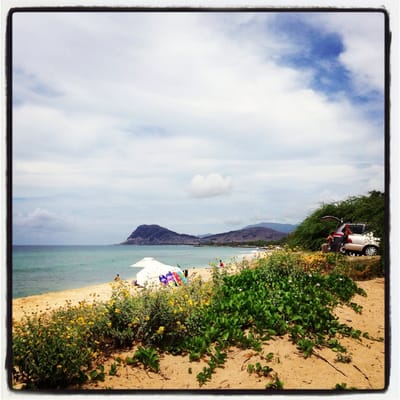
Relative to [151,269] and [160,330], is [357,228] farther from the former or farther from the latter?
[160,330]

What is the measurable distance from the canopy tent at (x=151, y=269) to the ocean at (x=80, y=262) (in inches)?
3.1

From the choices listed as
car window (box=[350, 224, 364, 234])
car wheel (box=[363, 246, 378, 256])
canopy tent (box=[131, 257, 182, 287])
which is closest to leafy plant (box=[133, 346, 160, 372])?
canopy tent (box=[131, 257, 182, 287])

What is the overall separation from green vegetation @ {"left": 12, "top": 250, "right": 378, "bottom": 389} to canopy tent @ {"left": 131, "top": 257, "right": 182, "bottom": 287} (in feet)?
1.29

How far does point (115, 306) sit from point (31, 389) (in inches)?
39.0

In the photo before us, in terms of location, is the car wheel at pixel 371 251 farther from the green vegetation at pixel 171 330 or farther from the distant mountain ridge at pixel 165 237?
the distant mountain ridge at pixel 165 237

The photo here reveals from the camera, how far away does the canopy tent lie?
4328 mm

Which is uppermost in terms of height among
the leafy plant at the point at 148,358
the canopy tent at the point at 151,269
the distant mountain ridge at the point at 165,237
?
the distant mountain ridge at the point at 165,237

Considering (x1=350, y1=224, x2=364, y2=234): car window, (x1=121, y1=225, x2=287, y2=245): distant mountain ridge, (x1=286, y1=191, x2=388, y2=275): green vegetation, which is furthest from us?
(x1=350, y1=224, x2=364, y2=234): car window

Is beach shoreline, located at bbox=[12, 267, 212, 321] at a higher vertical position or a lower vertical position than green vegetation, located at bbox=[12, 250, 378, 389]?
higher

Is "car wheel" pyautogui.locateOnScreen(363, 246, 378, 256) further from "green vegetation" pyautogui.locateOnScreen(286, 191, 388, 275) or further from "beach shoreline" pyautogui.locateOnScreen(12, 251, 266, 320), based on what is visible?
"beach shoreline" pyautogui.locateOnScreen(12, 251, 266, 320)

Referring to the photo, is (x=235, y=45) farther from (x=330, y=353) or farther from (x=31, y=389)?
(x=31, y=389)

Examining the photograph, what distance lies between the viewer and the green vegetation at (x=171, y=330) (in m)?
3.21

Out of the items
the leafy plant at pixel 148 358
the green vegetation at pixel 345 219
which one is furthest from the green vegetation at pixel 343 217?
the leafy plant at pixel 148 358
